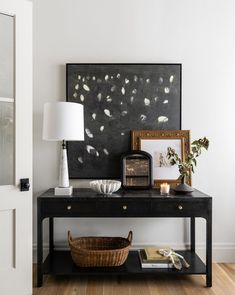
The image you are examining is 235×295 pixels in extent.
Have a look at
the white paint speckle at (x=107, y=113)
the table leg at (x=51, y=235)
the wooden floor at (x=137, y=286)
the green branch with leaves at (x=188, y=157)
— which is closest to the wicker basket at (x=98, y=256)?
the wooden floor at (x=137, y=286)

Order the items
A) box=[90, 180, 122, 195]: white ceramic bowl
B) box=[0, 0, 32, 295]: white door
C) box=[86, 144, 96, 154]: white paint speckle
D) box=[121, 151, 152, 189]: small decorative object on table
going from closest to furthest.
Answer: box=[0, 0, 32, 295]: white door
box=[90, 180, 122, 195]: white ceramic bowl
box=[121, 151, 152, 189]: small decorative object on table
box=[86, 144, 96, 154]: white paint speckle

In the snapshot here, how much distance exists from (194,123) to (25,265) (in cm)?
197

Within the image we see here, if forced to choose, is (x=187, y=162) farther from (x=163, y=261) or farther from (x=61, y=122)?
(x=61, y=122)

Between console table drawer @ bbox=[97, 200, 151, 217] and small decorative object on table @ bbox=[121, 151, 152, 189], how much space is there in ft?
1.17

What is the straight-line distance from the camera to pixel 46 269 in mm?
2586

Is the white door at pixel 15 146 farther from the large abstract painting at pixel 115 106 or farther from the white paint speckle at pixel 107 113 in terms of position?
the white paint speckle at pixel 107 113

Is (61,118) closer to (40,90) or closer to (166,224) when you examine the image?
(40,90)

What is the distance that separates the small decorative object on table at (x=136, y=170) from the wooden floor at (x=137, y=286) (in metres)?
0.82

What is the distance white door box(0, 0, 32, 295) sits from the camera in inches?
90.8

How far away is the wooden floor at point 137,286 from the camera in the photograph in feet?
8.05

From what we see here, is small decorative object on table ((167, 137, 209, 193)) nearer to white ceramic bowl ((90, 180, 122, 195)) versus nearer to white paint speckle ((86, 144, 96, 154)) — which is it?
white ceramic bowl ((90, 180, 122, 195))

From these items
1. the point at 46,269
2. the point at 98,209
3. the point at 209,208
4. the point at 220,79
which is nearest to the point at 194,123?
the point at 220,79

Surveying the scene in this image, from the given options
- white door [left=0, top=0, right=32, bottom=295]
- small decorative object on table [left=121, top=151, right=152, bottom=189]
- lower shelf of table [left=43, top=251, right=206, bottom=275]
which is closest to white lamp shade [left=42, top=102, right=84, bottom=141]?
white door [left=0, top=0, right=32, bottom=295]

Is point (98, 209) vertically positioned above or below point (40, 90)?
below
